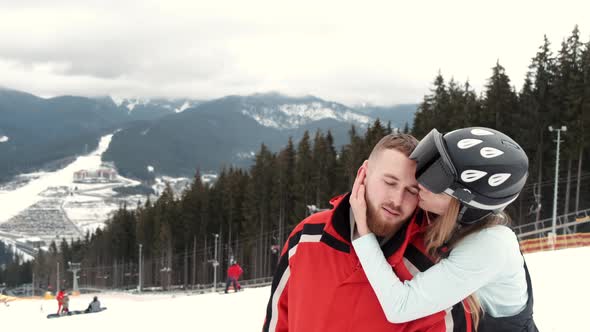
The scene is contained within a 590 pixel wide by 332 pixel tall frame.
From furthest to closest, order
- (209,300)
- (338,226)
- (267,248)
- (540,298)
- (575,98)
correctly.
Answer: (267,248), (575,98), (209,300), (540,298), (338,226)

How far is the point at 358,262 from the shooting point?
102 inches

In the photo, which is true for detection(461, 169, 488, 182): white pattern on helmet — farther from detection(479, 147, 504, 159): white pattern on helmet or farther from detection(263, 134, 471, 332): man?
detection(263, 134, 471, 332): man

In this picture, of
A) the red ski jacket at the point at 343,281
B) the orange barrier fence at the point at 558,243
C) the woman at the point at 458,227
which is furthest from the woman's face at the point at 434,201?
the orange barrier fence at the point at 558,243

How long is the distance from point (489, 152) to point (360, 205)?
25.4 inches

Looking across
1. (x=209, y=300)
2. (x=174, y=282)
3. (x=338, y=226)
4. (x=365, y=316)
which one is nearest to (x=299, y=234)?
(x=338, y=226)

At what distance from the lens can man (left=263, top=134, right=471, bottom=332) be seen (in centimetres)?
254

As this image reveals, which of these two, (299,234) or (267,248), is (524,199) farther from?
(299,234)

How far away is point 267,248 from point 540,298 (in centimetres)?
5248

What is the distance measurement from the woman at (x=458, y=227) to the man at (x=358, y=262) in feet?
0.24

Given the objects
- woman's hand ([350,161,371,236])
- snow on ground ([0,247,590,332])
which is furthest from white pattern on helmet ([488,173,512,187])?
snow on ground ([0,247,590,332])

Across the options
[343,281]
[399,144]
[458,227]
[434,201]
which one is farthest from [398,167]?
[343,281]

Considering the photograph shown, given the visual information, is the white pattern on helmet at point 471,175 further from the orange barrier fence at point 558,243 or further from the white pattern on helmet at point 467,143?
the orange barrier fence at point 558,243

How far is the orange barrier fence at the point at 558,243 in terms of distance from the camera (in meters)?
25.3

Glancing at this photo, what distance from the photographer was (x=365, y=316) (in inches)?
100
